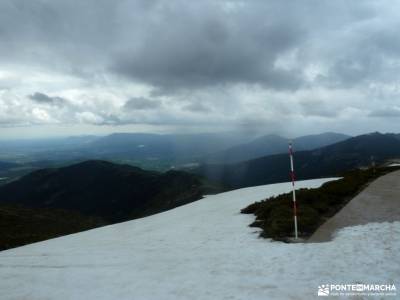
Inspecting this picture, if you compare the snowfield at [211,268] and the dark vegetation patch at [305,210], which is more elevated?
the dark vegetation patch at [305,210]

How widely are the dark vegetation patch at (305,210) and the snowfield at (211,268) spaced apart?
0.92m

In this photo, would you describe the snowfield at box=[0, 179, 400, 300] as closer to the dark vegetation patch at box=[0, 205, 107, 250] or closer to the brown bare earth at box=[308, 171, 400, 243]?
the brown bare earth at box=[308, 171, 400, 243]

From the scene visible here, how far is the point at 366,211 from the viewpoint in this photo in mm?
15805

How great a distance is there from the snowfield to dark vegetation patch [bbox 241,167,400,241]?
0.92m

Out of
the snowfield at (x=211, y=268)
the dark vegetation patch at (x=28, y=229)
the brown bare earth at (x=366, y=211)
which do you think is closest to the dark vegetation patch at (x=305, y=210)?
the brown bare earth at (x=366, y=211)

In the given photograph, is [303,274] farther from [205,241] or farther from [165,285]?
[205,241]

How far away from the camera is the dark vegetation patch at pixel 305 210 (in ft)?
45.9

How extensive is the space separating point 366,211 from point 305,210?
2598 millimetres

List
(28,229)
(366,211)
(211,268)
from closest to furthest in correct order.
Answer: (211,268), (366,211), (28,229)

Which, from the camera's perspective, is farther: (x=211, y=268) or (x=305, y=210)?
(x=305, y=210)

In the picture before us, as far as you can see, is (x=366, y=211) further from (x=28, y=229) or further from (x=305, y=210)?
(x=28, y=229)

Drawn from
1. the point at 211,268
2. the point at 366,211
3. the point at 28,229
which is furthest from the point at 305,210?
the point at 28,229

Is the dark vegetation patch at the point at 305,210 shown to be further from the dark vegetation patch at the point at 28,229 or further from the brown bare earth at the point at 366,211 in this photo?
the dark vegetation patch at the point at 28,229

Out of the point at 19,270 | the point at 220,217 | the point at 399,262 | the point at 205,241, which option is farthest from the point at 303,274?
the point at 220,217
